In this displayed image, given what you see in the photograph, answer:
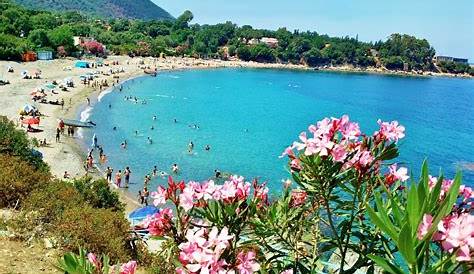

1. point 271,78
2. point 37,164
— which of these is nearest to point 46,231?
point 37,164

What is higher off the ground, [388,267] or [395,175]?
[395,175]

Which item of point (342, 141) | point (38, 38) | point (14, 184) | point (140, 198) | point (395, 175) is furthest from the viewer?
point (38, 38)

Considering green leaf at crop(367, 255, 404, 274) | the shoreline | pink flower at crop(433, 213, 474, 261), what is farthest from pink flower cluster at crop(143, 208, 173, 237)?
the shoreline

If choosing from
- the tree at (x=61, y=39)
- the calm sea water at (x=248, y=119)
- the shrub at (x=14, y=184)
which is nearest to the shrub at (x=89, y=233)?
the shrub at (x=14, y=184)

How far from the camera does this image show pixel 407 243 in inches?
76.8

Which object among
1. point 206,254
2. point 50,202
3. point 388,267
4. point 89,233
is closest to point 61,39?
point 50,202

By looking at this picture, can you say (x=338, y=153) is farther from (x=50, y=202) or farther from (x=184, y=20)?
(x=184, y=20)

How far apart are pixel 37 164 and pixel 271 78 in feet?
317

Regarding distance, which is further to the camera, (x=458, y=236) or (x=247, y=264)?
(x=247, y=264)

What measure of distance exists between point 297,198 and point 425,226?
5.81 ft

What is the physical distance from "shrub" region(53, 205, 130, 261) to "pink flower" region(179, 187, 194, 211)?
25.4 feet

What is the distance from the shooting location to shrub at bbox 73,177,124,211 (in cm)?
1630

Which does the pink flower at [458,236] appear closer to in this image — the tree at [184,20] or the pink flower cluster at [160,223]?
the pink flower cluster at [160,223]

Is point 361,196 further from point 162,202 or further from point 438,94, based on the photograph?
point 438,94
